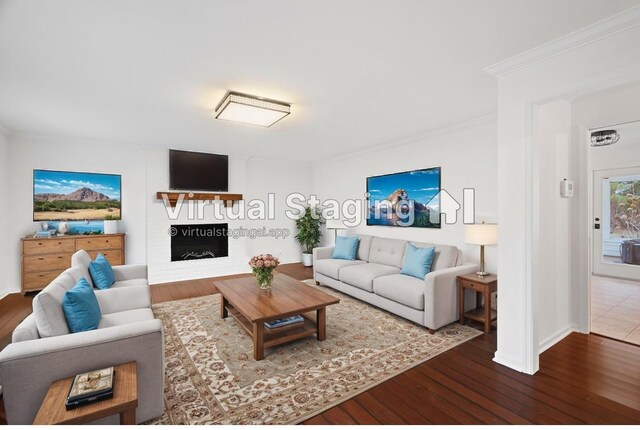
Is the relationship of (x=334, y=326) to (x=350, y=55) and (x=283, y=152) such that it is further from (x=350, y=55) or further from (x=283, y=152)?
(x=283, y=152)

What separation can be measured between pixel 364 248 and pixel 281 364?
289 centimetres

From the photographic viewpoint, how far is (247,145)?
18.0 ft

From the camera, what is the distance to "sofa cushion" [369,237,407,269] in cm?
452

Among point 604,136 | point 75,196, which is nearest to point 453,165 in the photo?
point 604,136

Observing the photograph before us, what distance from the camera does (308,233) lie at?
6855 mm

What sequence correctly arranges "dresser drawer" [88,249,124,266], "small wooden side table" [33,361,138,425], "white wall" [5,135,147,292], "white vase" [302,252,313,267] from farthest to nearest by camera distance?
"white vase" [302,252,313,267], "dresser drawer" [88,249,124,266], "white wall" [5,135,147,292], "small wooden side table" [33,361,138,425]

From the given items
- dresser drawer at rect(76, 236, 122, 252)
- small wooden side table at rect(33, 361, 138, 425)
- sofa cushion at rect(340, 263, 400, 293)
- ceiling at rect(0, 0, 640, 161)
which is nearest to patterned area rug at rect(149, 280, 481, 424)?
sofa cushion at rect(340, 263, 400, 293)

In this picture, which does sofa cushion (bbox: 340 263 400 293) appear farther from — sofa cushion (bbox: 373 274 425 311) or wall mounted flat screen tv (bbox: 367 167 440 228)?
wall mounted flat screen tv (bbox: 367 167 440 228)

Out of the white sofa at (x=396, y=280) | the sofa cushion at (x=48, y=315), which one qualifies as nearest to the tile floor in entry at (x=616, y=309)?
the white sofa at (x=396, y=280)

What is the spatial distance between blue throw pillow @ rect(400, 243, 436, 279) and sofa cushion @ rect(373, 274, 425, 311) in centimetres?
8

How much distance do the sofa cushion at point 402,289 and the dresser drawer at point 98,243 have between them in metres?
4.30

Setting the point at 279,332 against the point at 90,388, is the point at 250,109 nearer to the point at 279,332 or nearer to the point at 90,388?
the point at 279,332

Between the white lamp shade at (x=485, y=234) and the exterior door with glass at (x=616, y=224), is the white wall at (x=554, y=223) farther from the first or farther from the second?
the exterior door with glass at (x=616, y=224)

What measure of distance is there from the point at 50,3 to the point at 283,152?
4478 mm
